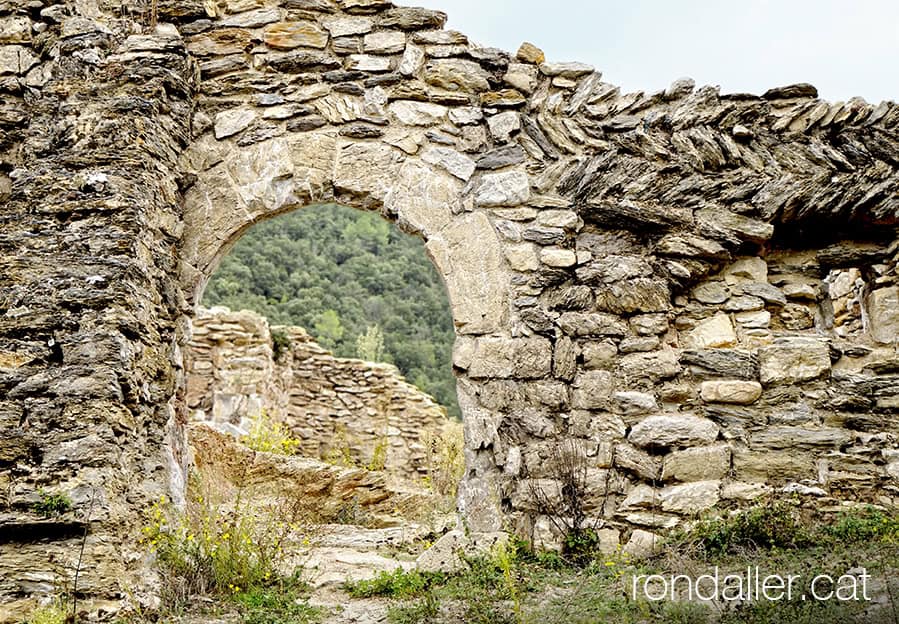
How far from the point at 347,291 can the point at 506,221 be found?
557 inches

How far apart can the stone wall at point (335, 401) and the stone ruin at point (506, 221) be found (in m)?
5.27

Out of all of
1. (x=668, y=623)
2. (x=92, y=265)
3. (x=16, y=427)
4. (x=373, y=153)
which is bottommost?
(x=668, y=623)

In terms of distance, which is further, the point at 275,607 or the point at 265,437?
the point at 265,437

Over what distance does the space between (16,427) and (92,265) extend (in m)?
0.85

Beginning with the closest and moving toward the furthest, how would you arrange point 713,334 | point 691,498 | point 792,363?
point 691,498 < point 792,363 < point 713,334

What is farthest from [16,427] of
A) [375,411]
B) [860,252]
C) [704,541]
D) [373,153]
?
[375,411]

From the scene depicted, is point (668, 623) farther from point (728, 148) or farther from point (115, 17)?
point (115, 17)

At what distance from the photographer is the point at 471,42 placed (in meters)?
5.18

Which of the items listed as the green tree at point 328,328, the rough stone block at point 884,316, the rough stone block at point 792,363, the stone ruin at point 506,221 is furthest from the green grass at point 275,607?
the green tree at point 328,328

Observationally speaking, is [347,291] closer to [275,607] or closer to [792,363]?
[792,363]

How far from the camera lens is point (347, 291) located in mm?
18766

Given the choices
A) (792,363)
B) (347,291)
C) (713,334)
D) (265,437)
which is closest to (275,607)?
(713,334)

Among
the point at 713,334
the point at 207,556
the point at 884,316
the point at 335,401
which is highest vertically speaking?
the point at 884,316

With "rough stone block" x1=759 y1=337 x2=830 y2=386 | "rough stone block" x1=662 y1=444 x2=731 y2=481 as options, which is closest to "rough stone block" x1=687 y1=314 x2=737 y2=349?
"rough stone block" x1=759 y1=337 x2=830 y2=386
